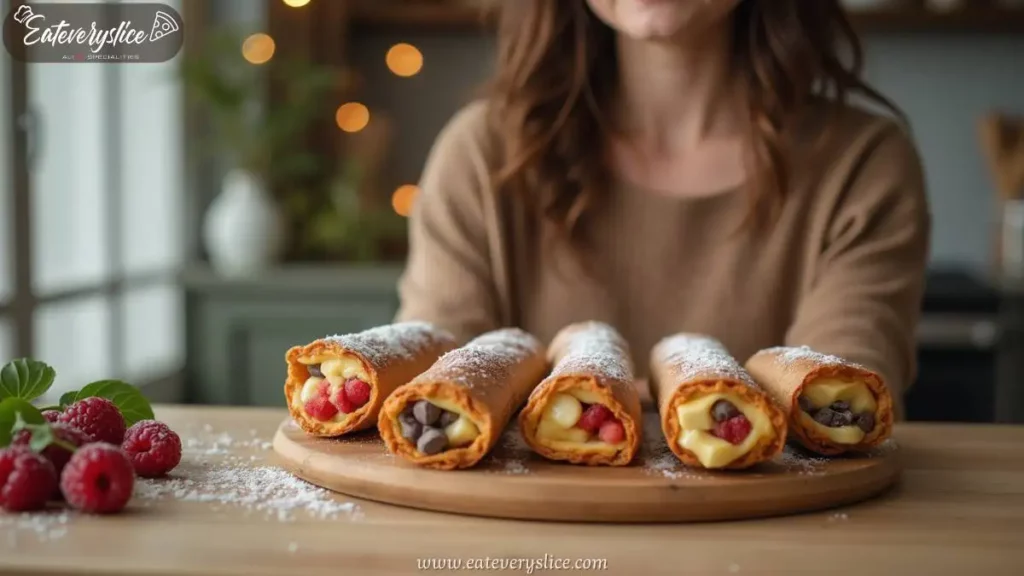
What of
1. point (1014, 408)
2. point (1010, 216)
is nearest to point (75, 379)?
point (1014, 408)

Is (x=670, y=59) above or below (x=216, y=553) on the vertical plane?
above

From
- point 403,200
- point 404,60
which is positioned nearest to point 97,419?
point 403,200

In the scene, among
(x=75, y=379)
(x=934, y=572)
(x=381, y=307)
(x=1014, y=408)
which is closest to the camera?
(x=934, y=572)

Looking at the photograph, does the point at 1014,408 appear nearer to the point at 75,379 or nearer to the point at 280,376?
the point at 280,376

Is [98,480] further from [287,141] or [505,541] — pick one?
[287,141]

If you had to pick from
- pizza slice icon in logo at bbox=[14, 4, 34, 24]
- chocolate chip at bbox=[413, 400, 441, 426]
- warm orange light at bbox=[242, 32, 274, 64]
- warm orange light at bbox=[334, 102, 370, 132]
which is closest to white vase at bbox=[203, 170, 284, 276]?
warm orange light at bbox=[242, 32, 274, 64]

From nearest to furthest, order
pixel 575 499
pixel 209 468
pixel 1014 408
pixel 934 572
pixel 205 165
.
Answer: pixel 934 572, pixel 575 499, pixel 209 468, pixel 1014 408, pixel 205 165

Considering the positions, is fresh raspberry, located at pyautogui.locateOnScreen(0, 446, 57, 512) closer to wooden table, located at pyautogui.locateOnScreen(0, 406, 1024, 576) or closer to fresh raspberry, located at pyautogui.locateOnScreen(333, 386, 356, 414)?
wooden table, located at pyautogui.locateOnScreen(0, 406, 1024, 576)
